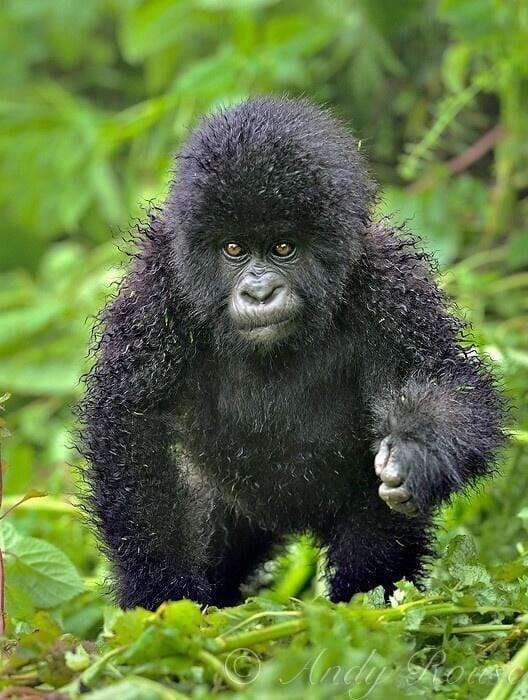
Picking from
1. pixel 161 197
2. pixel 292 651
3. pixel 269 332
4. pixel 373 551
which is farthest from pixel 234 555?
pixel 161 197

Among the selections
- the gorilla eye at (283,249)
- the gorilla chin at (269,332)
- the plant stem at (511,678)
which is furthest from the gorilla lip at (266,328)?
the plant stem at (511,678)

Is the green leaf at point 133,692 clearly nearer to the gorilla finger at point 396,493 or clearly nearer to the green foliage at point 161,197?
the green foliage at point 161,197

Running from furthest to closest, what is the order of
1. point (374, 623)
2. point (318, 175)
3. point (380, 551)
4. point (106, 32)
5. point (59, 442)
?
point (106, 32), point (59, 442), point (380, 551), point (318, 175), point (374, 623)

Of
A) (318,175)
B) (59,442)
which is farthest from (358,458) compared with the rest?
(59,442)

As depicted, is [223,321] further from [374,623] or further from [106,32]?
[106,32]

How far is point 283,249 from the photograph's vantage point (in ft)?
11.1

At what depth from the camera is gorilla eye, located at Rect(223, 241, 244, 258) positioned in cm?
338

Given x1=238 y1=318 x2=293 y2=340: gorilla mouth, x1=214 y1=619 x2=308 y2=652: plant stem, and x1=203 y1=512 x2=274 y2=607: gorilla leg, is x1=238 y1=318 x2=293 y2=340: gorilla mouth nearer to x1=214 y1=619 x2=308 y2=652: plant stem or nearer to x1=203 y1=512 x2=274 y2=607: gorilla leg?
x1=203 y1=512 x2=274 y2=607: gorilla leg

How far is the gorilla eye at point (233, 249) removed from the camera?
3379 millimetres

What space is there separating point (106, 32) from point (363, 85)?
265cm

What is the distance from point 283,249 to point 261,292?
13 cm

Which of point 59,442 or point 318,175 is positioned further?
point 59,442

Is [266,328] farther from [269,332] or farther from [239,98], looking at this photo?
[239,98]

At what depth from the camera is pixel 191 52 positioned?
7734mm
